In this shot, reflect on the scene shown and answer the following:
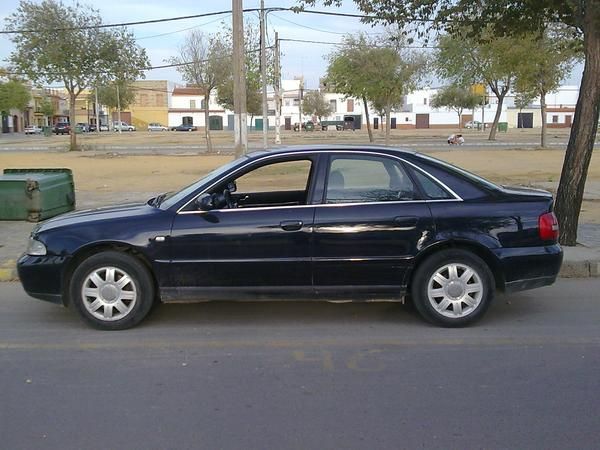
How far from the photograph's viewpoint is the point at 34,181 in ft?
32.7

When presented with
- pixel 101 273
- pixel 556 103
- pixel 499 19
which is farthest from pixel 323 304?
pixel 556 103

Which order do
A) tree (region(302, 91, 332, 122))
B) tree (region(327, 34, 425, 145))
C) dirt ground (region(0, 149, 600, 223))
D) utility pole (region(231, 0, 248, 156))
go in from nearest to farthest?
dirt ground (region(0, 149, 600, 223))
utility pole (region(231, 0, 248, 156))
tree (region(327, 34, 425, 145))
tree (region(302, 91, 332, 122))

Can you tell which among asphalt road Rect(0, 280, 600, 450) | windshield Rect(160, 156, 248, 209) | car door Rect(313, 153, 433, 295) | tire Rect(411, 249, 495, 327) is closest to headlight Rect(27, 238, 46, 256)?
asphalt road Rect(0, 280, 600, 450)

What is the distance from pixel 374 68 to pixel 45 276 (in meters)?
32.4

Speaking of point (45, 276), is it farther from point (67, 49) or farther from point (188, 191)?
point (67, 49)

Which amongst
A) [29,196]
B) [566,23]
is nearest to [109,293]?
[29,196]

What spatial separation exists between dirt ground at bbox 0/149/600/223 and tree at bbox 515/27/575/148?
4675mm

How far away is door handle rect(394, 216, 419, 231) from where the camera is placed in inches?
203

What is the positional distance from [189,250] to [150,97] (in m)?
112

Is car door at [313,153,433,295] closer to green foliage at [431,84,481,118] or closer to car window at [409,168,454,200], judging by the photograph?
car window at [409,168,454,200]

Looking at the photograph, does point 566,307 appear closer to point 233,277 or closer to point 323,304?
point 323,304

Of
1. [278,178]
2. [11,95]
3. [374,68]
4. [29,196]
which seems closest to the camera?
[278,178]

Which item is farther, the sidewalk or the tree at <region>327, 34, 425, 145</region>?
the tree at <region>327, 34, 425, 145</region>

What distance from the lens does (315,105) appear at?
9956 centimetres
